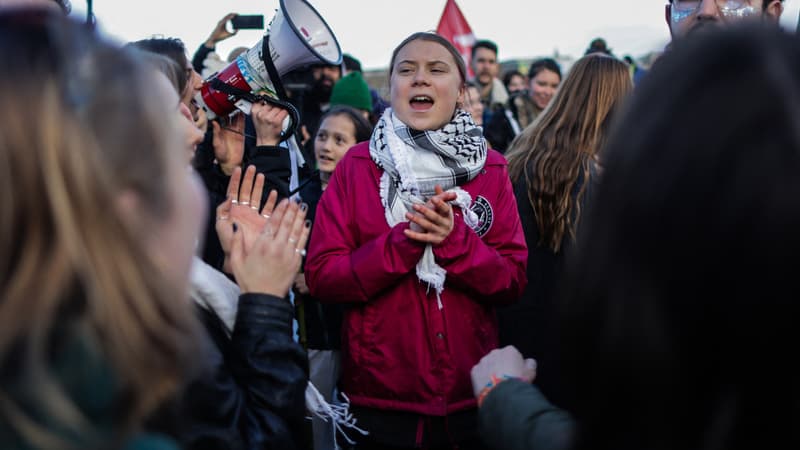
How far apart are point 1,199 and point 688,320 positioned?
95 cm

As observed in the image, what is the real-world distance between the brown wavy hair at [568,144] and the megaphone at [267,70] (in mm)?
1076

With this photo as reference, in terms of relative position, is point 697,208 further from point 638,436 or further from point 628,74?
point 628,74

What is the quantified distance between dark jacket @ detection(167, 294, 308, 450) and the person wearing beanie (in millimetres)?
4492

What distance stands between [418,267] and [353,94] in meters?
3.70

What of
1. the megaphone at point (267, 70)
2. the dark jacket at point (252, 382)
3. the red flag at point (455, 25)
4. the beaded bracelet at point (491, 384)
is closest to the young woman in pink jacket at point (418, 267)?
the megaphone at point (267, 70)

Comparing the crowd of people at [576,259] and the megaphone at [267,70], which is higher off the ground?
the megaphone at [267,70]

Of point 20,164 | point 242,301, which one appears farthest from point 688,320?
point 242,301

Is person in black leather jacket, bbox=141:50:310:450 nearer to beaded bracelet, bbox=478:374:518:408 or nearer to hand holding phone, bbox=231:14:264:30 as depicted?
beaded bracelet, bbox=478:374:518:408

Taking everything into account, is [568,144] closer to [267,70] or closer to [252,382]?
[267,70]

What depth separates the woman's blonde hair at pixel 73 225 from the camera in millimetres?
1024

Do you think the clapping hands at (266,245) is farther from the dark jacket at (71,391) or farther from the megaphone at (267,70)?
the megaphone at (267,70)

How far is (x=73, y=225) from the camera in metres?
1.04

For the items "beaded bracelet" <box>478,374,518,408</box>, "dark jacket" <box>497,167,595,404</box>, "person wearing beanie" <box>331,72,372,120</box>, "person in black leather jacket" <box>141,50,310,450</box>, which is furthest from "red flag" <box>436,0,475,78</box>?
"beaded bracelet" <box>478,374,518,408</box>

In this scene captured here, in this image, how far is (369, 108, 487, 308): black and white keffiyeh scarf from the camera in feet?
9.82
